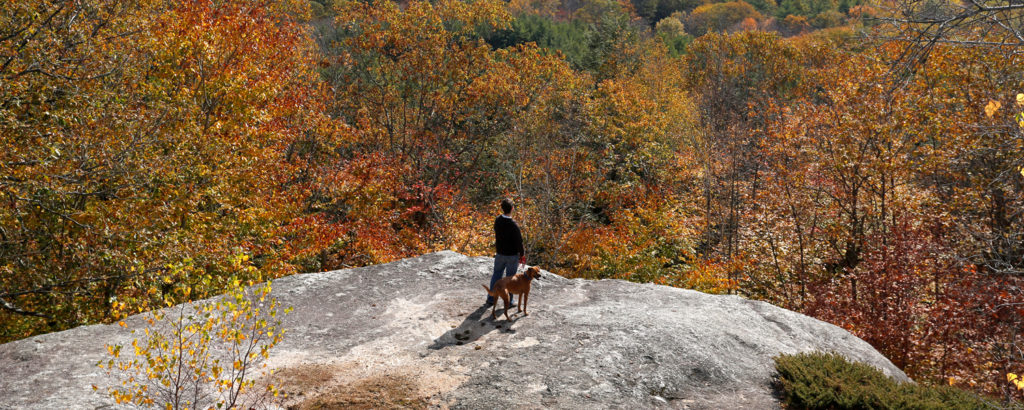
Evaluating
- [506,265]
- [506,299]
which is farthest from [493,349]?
[506,265]

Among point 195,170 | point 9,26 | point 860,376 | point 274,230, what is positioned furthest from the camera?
point 274,230

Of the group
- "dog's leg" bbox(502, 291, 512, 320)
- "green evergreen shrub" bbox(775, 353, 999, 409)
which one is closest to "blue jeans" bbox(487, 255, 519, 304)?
"dog's leg" bbox(502, 291, 512, 320)

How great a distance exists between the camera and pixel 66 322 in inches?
436

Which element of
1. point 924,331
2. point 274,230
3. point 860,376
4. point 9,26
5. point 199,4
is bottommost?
point 924,331

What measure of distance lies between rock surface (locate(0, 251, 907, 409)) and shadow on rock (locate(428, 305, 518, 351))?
2cm

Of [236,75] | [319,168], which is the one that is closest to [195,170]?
[236,75]

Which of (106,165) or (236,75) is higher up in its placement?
(236,75)

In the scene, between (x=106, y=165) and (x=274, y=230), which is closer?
(x=106, y=165)

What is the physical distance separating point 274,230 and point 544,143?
14608 millimetres

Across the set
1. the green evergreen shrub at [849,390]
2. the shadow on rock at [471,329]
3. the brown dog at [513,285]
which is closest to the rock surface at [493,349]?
the shadow on rock at [471,329]

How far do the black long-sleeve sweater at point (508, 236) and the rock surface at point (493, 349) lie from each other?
1.06m

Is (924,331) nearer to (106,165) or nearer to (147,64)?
(106,165)

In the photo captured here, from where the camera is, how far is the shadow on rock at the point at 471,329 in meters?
7.98

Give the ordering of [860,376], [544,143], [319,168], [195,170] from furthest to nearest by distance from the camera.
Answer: [544,143] < [319,168] < [195,170] < [860,376]
